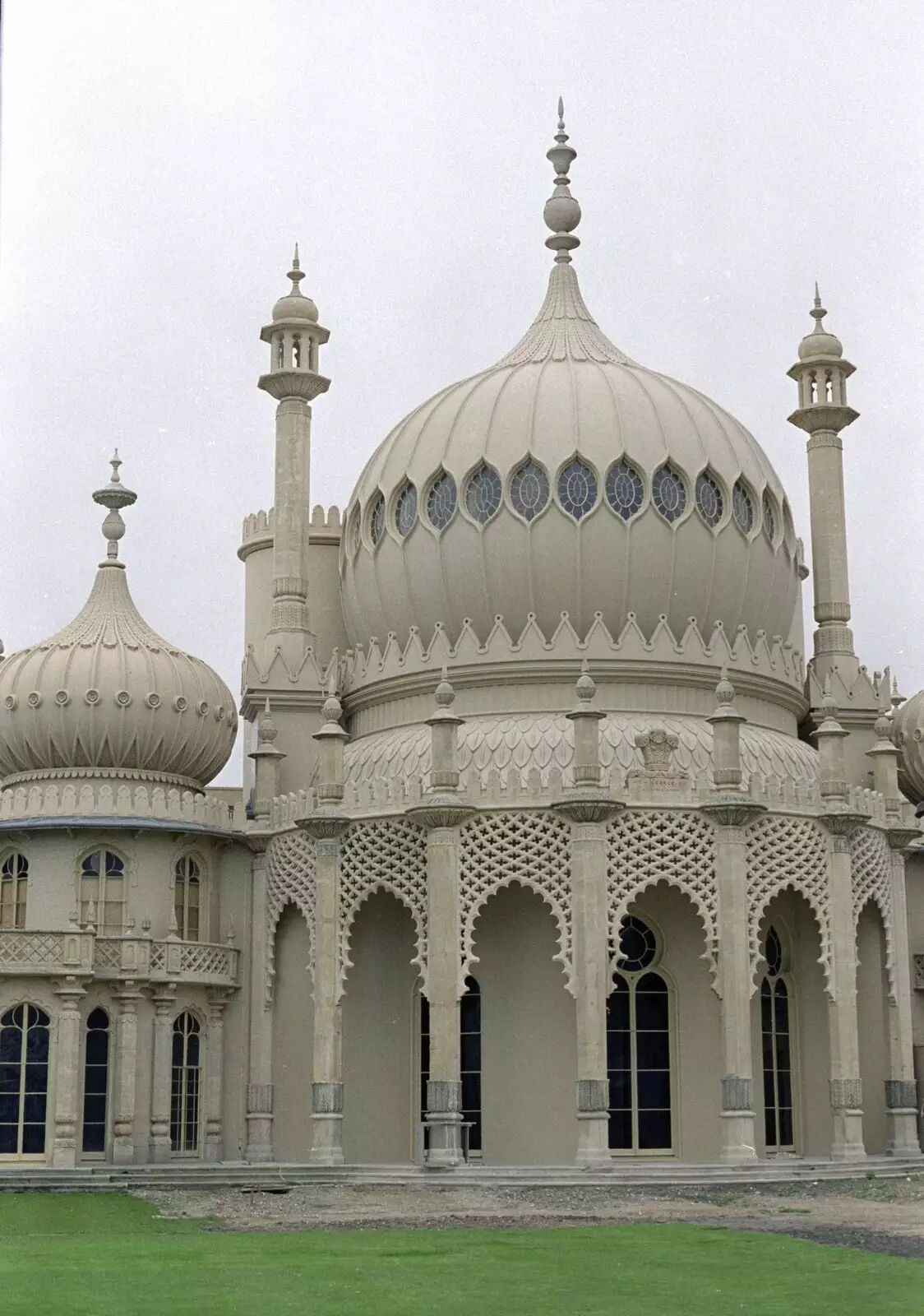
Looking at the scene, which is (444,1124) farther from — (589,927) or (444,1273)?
(444,1273)

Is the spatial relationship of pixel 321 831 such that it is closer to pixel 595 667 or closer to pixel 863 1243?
pixel 595 667

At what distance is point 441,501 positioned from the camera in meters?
32.4

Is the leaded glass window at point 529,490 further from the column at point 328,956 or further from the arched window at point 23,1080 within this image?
the arched window at point 23,1080

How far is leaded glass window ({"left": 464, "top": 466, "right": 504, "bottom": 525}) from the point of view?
1258 inches

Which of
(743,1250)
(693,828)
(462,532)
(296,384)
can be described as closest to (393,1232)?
(743,1250)

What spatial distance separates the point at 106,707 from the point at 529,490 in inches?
292

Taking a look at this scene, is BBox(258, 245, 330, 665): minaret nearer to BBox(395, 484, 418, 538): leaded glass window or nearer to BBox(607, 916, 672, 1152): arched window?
BBox(395, 484, 418, 538): leaded glass window

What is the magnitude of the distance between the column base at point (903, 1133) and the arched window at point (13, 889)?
1348cm

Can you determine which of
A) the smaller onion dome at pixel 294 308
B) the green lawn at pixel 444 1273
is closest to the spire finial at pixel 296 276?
the smaller onion dome at pixel 294 308

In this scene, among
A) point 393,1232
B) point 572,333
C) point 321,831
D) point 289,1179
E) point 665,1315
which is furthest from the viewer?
point 572,333

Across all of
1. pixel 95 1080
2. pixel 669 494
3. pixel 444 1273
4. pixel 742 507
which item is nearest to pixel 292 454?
pixel 669 494

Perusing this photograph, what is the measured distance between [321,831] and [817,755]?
8.22 meters

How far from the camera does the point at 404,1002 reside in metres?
30.8

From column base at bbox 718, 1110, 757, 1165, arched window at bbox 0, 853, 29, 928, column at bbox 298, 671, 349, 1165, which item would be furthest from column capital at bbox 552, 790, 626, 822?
arched window at bbox 0, 853, 29, 928
